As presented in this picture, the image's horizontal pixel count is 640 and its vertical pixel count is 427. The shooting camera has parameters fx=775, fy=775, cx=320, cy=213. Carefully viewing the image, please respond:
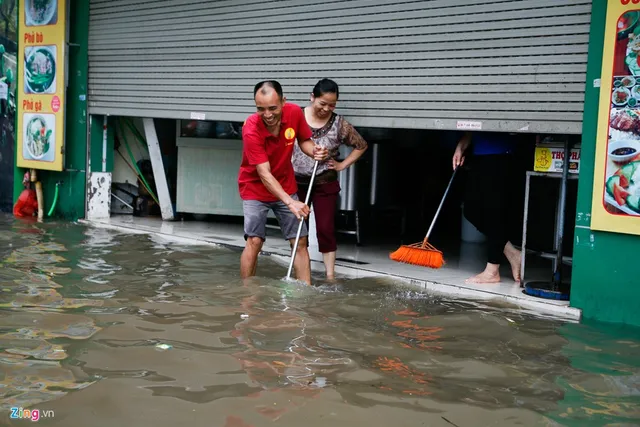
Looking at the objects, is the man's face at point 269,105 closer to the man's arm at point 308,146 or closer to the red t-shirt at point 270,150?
the red t-shirt at point 270,150

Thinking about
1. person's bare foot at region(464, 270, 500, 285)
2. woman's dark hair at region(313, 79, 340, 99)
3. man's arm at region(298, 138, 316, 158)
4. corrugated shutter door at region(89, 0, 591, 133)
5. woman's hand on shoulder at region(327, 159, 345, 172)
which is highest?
corrugated shutter door at region(89, 0, 591, 133)

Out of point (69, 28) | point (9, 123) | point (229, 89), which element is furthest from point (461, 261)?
point (9, 123)

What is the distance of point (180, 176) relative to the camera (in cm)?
1165

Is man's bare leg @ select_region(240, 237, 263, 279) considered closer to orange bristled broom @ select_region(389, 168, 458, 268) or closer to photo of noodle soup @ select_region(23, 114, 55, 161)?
Result: orange bristled broom @ select_region(389, 168, 458, 268)

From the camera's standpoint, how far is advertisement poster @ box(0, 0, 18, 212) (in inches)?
490

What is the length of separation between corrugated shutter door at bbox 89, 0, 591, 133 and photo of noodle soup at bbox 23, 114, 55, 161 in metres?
0.86

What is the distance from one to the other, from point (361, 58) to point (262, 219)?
2274 millimetres

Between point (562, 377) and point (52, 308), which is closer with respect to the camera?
point (562, 377)

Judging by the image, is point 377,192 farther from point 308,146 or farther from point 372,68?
point 308,146

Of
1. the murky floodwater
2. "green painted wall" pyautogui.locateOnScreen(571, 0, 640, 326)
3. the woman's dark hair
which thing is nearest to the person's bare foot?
the murky floodwater

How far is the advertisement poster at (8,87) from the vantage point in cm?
1245

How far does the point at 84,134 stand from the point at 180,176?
1.56 meters

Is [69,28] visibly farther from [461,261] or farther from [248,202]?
[461,261]

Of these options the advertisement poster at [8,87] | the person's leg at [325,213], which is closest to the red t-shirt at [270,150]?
the person's leg at [325,213]
